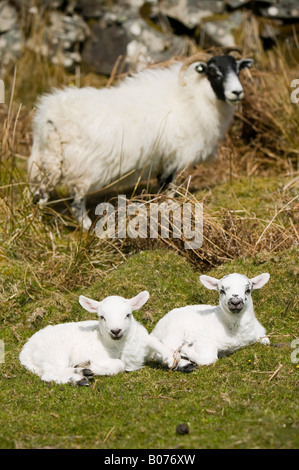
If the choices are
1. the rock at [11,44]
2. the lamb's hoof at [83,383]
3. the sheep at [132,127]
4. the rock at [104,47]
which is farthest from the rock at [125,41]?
the lamb's hoof at [83,383]

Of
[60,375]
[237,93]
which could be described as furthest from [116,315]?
[237,93]

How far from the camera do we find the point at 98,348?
5.63 meters

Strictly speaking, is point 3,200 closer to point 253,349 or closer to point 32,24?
point 253,349

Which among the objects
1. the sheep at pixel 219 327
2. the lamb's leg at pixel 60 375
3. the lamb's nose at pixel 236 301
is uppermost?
the lamb's nose at pixel 236 301

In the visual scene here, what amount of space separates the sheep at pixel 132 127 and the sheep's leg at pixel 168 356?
321 cm

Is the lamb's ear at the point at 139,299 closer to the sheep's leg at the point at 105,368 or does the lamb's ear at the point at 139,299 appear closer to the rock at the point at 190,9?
the sheep's leg at the point at 105,368

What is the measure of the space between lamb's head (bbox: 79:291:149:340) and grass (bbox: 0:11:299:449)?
396 mm

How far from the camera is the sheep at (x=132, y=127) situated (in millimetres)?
8656

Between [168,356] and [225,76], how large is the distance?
500 cm

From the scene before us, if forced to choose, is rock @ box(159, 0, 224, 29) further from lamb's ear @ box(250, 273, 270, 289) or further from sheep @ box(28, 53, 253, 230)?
lamb's ear @ box(250, 273, 270, 289)

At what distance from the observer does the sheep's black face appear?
30.0ft

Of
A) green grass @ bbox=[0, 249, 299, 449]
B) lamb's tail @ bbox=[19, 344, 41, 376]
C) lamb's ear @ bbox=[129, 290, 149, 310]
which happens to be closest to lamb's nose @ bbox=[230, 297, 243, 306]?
green grass @ bbox=[0, 249, 299, 449]

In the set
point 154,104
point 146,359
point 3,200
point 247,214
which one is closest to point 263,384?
point 146,359
